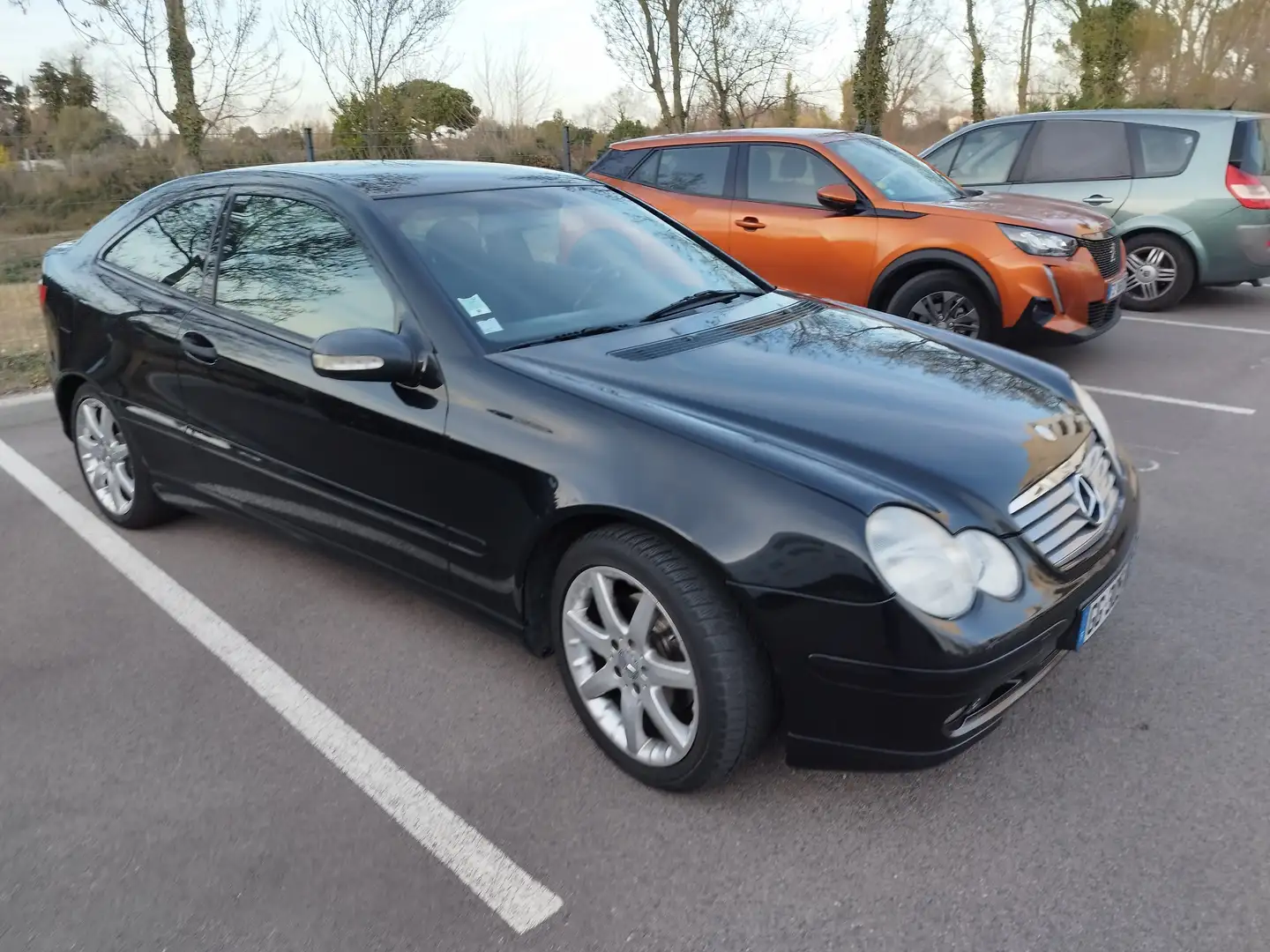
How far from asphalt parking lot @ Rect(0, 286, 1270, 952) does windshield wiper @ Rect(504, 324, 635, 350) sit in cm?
84

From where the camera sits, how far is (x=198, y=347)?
362 cm

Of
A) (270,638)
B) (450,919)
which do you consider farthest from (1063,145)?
(450,919)

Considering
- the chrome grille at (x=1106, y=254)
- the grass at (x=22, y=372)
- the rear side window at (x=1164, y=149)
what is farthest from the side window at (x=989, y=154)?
the grass at (x=22, y=372)

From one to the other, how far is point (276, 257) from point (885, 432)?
7.07 feet

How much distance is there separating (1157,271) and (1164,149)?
3.33 ft

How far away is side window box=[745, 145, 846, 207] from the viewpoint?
7035 mm

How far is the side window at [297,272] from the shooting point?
3.14 m

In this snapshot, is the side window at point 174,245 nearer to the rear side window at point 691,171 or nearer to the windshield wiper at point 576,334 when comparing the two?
the windshield wiper at point 576,334

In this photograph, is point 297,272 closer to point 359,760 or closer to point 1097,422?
point 359,760

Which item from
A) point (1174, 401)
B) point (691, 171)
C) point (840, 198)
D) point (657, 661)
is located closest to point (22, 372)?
point (691, 171)

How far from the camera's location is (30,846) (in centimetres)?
249

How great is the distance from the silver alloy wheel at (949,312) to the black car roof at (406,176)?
341 centimetres

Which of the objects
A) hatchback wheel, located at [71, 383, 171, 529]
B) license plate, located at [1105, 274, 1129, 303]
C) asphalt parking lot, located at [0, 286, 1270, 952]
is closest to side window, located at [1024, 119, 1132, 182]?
license plate, located at [1105, 274, 1129, 303]

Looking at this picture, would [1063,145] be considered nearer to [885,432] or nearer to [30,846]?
[885,432]
